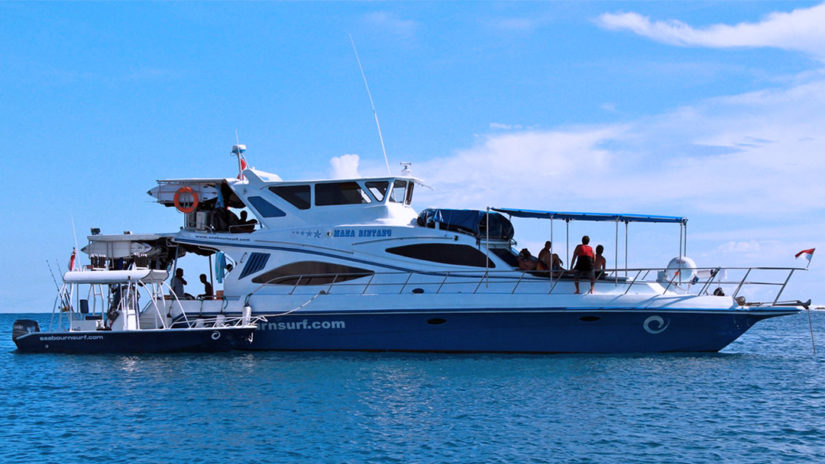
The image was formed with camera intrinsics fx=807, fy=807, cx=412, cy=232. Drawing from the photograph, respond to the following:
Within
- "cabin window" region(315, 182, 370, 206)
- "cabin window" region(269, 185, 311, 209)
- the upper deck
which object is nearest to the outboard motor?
the upper deck

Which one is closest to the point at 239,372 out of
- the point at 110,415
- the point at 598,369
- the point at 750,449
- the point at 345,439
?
the point at 110,415

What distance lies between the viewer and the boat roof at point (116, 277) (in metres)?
17.6

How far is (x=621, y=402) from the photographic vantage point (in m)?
12.0

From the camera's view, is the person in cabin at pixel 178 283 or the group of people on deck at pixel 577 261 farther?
the person in cabin at pixel 178 283

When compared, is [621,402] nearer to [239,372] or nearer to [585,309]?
[585,309]

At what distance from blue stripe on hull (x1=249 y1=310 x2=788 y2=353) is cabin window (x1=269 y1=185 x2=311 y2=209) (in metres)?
2.74

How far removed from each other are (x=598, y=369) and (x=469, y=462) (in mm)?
6221

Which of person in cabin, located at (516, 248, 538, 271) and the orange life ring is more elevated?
the orange life ring

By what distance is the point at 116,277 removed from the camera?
1761 centimetres

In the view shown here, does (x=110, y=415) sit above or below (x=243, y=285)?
below

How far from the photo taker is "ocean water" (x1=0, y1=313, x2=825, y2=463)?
953 centimetres

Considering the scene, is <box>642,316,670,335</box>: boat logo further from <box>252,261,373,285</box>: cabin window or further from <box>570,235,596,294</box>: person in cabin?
<box>252,261,373,285</box>: cabin window

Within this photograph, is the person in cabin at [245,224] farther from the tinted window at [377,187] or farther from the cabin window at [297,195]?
the tinted window at [377,187]

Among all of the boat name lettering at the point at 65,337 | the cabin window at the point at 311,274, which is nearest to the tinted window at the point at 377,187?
the cabin window at the point at 311,274
